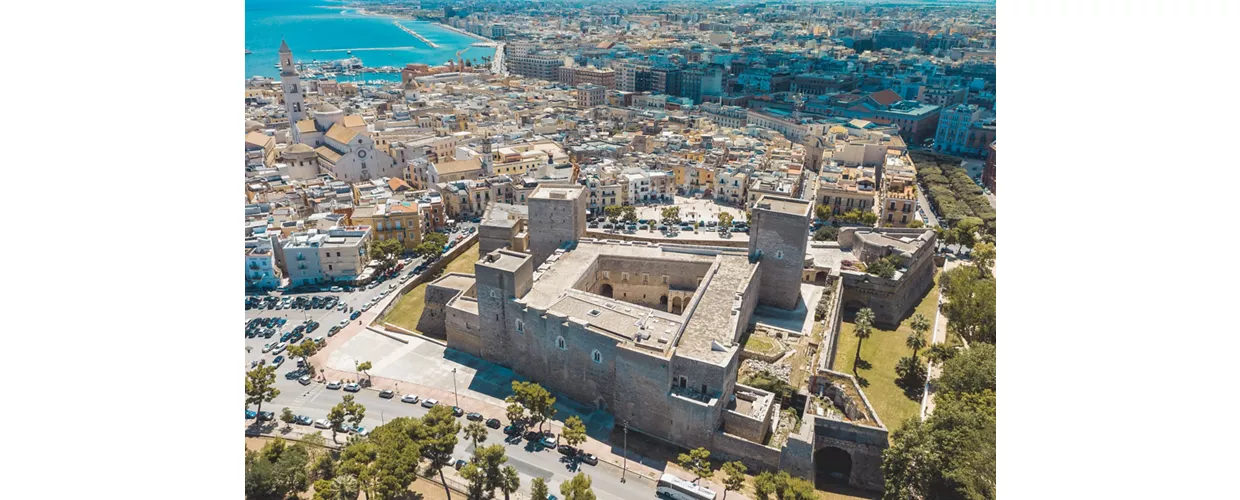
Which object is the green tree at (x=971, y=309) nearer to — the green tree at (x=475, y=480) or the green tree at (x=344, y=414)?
the green tree at (x=475, y=480)

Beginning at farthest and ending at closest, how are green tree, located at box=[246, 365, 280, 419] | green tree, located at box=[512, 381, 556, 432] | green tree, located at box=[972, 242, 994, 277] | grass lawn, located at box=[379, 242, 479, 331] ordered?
green tree, located at box=[972, 242, 994, 277]
grass lawn, located at box=[379, 242, 479, 331]
green tree, located at box=[246, 365, 280, 419]
green tree, located at box=[512, 381, 556, 432]

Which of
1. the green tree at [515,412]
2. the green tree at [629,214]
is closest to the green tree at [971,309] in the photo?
the green tree at [515,412]

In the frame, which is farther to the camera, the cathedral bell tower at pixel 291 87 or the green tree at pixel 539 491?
the cathedral bell tower at pixel 291 87

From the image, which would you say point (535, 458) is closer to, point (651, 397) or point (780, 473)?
point (651, 397)

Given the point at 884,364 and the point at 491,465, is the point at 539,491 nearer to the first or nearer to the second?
the point at 491,465

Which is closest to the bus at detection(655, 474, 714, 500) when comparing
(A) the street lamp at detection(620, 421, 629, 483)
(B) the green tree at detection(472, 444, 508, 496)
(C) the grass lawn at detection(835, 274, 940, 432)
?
(A) the street lamp at detection(620, 421, 629, 483)

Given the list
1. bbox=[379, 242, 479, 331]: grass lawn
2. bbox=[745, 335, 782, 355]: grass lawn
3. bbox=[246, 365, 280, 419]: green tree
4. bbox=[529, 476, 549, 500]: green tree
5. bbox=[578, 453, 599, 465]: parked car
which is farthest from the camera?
bbox=[379, 242, 479, 331]: grass lawn

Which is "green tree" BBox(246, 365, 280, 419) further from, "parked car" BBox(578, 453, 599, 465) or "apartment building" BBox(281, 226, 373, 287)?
"apartment building" BBox(281, 226, 373, 287)
